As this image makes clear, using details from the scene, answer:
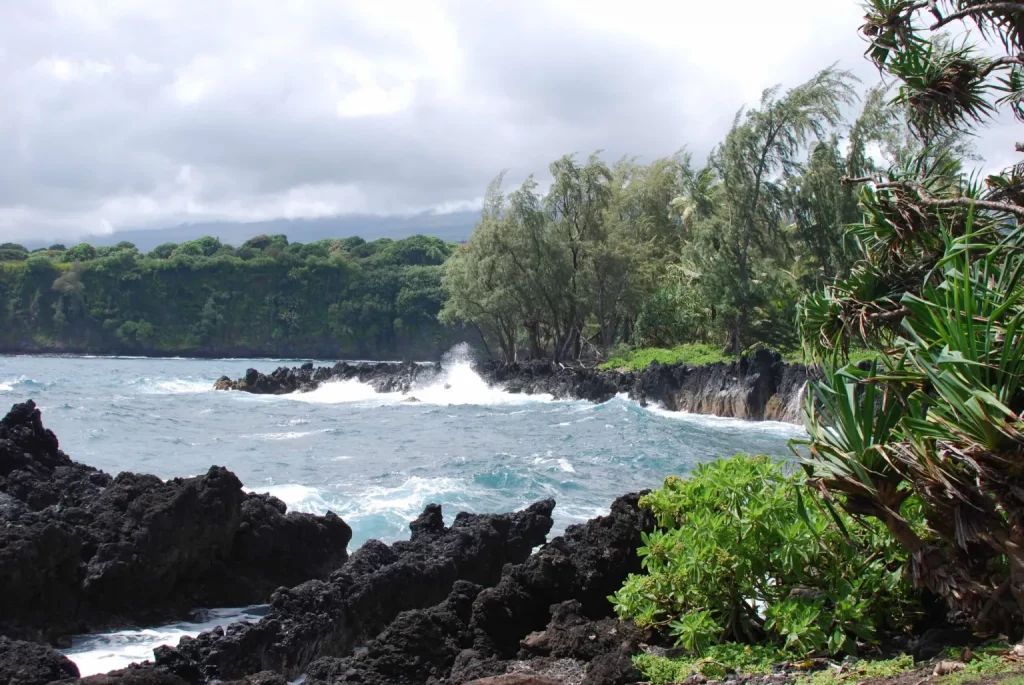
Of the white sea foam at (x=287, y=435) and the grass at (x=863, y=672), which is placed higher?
the grass at (x=863, y=672)

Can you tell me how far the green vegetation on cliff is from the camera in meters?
108

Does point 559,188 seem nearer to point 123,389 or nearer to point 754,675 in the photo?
point 123,389

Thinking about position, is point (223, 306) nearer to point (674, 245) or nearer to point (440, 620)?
point (674, 245)

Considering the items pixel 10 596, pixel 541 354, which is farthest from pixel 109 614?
pixel 541 354

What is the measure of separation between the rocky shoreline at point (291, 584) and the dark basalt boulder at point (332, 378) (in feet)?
110

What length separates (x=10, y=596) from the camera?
8.02m

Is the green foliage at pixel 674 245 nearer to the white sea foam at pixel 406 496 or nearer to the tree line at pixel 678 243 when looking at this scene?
the tree line at pixel 678 243

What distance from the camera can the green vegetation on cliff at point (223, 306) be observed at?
108m

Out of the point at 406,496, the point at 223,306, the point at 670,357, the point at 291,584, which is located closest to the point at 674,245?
the point at 670,357

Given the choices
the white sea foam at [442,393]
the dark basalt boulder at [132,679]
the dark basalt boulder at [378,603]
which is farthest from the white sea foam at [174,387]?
the dark basalt boulder at [132,679]

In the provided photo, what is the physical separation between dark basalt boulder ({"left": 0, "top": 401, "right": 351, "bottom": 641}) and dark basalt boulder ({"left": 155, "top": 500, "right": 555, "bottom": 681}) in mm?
1586

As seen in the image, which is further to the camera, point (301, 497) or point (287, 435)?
point (287, 435)

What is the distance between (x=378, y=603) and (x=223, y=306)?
110 metres

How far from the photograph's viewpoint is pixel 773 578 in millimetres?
6039
